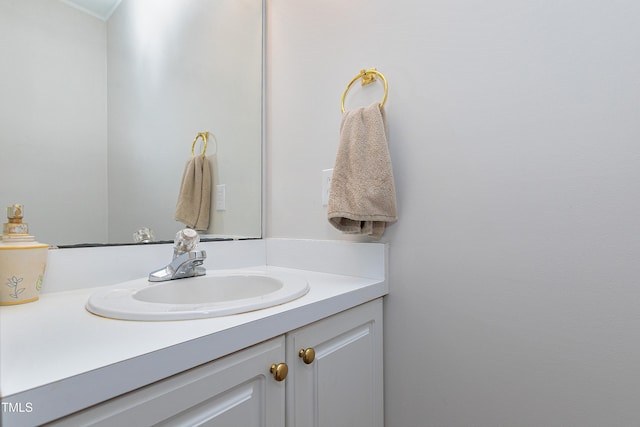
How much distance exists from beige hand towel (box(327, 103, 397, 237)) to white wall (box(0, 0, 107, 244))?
0.67 m

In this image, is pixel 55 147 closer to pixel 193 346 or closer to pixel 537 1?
pixel 193 346

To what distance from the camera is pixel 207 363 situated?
1.65 feet

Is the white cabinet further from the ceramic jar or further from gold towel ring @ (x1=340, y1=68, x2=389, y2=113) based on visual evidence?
gold towel ring @ (x1=340, y1=68, x2=389, y2=113)

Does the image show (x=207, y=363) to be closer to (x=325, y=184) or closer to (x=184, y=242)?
(x=184, y=242)

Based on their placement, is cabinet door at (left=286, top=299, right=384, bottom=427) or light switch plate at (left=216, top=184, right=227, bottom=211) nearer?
cabinet door at (left=286, top=299, right=384, bottom=427)

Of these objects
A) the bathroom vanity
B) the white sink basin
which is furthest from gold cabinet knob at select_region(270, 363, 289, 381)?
the white sink basin

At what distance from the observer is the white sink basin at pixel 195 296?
562 millimetres

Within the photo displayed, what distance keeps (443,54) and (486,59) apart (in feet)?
0.38

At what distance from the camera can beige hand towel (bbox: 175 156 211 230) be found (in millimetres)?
1074

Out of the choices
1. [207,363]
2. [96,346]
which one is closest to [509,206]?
[207,363]

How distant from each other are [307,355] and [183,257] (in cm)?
47

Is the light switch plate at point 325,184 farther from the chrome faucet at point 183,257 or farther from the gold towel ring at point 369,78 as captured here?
the chrome faucet at point 183,257

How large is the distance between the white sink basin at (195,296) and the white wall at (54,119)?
23 cm

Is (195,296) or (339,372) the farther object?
(195,296)
